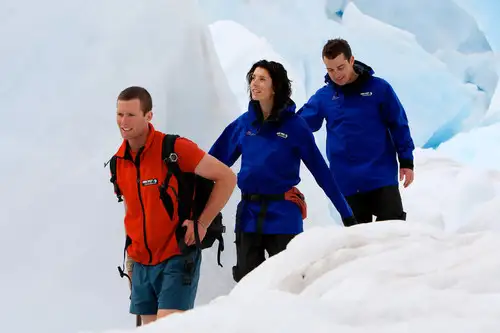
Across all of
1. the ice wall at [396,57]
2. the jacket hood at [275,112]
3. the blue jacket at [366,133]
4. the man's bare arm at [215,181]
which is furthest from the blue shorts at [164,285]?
the ice wall at [396,57]

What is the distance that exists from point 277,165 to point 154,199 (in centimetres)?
73

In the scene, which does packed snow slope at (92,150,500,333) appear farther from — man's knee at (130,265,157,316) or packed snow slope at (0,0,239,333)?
packed snow slope at (0,0,239,333)

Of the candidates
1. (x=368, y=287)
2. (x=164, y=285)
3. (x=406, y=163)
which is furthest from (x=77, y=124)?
Answer: (x=368, y=287)

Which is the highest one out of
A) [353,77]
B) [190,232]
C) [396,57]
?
[396,57]

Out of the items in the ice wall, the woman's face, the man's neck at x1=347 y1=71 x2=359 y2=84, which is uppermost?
the ice wall

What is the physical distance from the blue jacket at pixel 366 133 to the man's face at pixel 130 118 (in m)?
1.34

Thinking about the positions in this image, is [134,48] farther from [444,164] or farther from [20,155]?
[444,164]

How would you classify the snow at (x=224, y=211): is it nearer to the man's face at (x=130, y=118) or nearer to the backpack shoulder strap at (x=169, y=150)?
the backpack shoulder strap at (x=169, y=150)

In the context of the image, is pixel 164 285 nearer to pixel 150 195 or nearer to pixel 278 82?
pixel 150 195

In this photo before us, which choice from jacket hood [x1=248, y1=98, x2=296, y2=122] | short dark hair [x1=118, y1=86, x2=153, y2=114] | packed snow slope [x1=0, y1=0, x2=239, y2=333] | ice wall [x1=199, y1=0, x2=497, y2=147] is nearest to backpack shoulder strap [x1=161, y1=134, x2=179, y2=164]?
short dark hair [x1=118, y1=86, x2=153, y2=114]

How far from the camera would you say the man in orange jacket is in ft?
7.25

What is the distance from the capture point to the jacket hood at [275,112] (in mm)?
2805

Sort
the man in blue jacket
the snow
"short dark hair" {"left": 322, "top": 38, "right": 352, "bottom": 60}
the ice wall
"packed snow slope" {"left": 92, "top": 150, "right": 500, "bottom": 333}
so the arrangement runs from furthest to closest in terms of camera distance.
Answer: the ice wall < the man in blue jacket < "short dark hair" {"left": 322, "top": 38, "right": 352, "bottom": 60} < the snow < "packed snow slope" {"left": 92, "top": 150, "right": 500, "bottom": 333}

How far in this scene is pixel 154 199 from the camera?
7.21 ft
